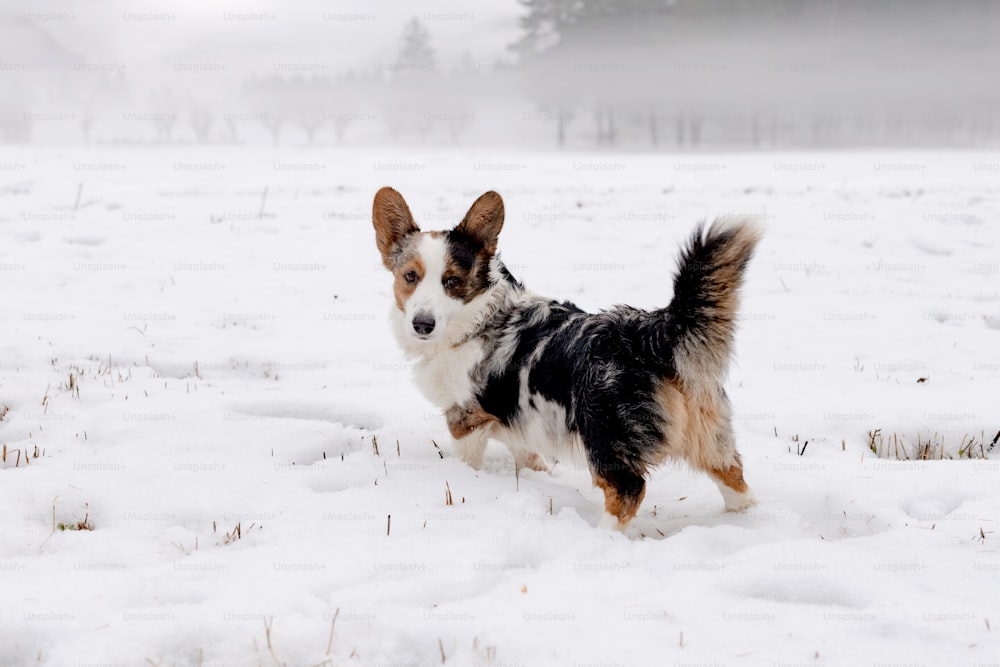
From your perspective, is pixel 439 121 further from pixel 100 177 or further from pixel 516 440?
pixel 516 440

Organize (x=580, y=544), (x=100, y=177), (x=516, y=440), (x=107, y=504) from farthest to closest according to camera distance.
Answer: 1. (x=100, y=177)
2. (x=516, y=440)
3. (x=107, y=504)
4. (x=580, y=544)

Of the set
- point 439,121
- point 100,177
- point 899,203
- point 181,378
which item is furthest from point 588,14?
point 181,378

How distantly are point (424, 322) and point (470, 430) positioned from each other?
722 mm

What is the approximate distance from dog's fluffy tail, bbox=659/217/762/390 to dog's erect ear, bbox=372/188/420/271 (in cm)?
193

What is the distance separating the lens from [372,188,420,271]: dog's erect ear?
4.46m

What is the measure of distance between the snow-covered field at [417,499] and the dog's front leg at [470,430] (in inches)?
4.4

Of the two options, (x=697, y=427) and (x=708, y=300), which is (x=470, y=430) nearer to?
(x=697, y=427)

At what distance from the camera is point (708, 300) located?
10.6 ft

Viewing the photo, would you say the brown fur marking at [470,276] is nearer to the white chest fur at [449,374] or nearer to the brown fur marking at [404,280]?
the brown fur marking at [404,280]

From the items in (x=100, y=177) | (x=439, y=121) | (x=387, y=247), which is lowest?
(x=387, y=247)

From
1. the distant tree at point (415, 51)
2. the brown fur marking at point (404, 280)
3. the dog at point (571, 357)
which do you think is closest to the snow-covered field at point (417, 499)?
the dog at point (571, 357)

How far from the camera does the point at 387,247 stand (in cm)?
462

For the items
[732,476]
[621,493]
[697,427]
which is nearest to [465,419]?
[621,493]

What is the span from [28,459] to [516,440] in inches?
102
